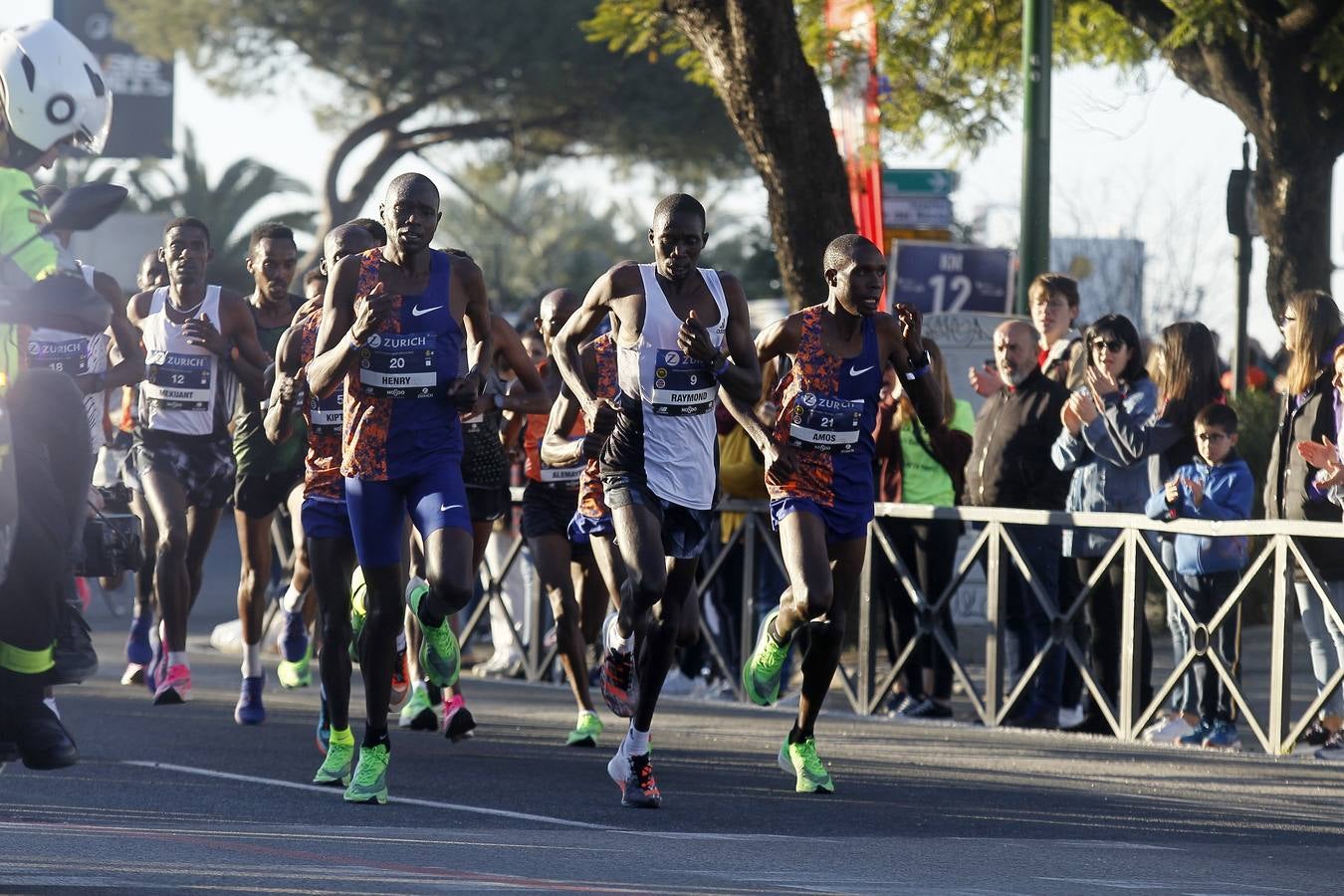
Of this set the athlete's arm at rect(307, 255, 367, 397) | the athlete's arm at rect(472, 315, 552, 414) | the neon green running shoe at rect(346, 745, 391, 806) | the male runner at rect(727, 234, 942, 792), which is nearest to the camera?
the athlete's arm at rect(307, 255, 367, 397)

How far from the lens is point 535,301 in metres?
24.2

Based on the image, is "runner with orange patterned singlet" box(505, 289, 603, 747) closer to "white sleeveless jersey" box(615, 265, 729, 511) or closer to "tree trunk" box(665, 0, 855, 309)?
"white sleeveless jersey" box(615, 265, 729, 511)

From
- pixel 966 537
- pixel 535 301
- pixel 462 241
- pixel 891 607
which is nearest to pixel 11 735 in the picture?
pixel 891 607

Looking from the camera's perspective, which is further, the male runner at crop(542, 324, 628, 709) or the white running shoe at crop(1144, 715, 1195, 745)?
the white running shoe at crop(1144, 715, 1195, 745)

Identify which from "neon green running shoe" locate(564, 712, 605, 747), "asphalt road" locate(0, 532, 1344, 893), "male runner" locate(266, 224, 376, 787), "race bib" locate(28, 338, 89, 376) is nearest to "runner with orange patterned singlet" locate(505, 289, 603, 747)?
"neon green running shoe" locate(564, 712, 605, 747)

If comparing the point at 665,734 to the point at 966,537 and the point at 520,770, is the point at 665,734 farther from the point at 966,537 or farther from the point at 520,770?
the point at 966,537

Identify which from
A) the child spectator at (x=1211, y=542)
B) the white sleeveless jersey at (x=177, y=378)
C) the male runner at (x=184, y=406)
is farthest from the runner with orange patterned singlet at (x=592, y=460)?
the child spectator at (x=1211, y=542)

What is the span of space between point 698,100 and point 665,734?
988 inches

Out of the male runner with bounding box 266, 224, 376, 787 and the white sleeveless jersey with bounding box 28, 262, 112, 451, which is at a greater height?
the white sleeveless jersey with bounding box 28, 262, 112, 451

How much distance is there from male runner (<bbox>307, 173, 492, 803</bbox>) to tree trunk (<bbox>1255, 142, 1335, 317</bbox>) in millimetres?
10082

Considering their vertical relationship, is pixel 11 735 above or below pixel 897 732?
above

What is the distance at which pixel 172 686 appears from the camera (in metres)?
11.8

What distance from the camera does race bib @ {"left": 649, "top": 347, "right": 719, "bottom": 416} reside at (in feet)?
28.4

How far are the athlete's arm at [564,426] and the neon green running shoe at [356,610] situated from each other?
A: 1187 mm
